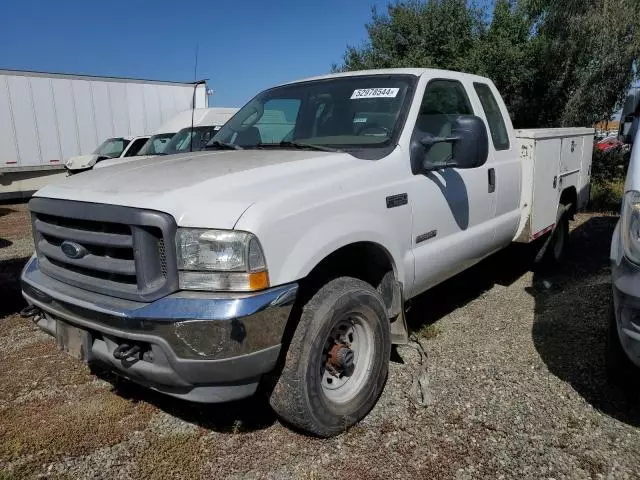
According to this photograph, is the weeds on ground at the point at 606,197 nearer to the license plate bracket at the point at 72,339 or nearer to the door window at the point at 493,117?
the door window at the point at 493,117

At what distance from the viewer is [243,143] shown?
4.04 meters

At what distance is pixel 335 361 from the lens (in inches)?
116

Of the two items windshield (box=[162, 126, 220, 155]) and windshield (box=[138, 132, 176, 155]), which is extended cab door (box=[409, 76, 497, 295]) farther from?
windshield (box=[138, 132, 176, 155])

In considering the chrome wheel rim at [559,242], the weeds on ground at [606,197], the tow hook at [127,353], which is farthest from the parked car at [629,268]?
the weeds on ground at [606,197]

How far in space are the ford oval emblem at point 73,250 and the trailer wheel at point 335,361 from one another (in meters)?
1.17

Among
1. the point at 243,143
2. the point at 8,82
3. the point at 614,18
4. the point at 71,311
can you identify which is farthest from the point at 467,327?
the point at 8,82

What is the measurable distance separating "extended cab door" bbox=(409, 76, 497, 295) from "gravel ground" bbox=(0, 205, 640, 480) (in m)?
0.70

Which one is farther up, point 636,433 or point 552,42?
point 552,42

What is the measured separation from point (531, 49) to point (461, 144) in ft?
46.1

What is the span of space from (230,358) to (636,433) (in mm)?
2280

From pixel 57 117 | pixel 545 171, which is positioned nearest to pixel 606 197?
pixel 545 171

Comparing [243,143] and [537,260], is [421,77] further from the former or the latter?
[537,260]

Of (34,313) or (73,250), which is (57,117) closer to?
(34,313)

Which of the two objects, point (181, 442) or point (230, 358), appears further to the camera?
point (181, 442)
